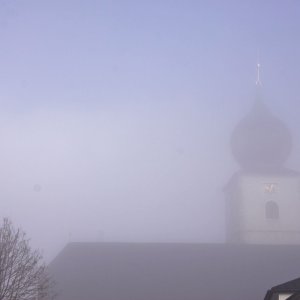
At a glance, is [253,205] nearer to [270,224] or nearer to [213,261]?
[270,224]

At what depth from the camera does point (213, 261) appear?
128ft

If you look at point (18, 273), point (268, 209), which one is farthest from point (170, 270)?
point (18, 273)

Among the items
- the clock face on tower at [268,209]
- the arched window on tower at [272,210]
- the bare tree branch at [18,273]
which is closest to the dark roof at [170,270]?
the clock face on tower at [268,209]

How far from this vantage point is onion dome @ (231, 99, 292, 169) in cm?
Result: 4334

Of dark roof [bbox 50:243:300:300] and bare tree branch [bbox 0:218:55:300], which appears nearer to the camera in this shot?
bare tree branch [bbox 0:218:55:300]

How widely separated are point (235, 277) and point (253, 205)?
7271mm

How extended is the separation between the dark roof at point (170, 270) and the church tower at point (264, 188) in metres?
1.96

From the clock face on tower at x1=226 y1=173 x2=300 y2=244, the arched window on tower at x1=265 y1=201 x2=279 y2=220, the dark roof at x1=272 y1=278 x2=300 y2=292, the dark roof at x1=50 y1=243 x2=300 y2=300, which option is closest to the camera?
the dark roof at x1=272 y1=278 x2=300 y2=292

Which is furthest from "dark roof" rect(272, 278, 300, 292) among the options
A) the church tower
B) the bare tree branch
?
the church tower

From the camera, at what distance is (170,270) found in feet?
125

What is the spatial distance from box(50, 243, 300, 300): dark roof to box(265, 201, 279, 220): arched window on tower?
2.92 m

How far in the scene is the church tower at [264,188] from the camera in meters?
41.7

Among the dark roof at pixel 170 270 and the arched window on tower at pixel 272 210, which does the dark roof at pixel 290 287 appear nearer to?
the dark roof at pixel 170 270

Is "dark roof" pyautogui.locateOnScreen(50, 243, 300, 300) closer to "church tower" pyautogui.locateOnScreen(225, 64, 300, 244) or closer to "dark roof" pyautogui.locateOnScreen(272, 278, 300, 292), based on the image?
"church tower" pyautogui.locateOnScreen(225, 64, 300, 244)
